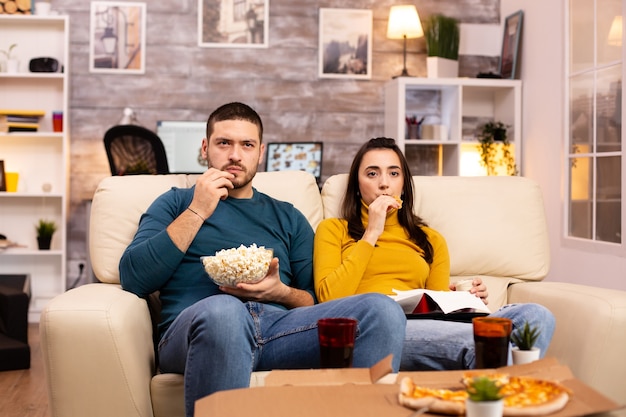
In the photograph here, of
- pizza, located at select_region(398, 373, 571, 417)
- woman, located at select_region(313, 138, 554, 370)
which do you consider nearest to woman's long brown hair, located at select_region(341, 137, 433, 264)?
woman, located at select_region(313, 138, 554, 370)

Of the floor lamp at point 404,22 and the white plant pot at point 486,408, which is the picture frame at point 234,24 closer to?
the floor lamp at point 404,22

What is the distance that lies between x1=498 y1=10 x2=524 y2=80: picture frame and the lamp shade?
24.7 inches

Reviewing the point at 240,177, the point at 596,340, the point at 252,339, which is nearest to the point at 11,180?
the point at 240,177

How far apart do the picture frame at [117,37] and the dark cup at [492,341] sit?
14.4ft

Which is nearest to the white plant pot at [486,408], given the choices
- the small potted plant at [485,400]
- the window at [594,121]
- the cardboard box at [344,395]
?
the small potted plant at [485,400]

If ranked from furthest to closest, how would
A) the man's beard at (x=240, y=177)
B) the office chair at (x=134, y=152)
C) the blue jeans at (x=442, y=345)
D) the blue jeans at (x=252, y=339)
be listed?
the office chair at (x=134, y=152), the man's beard at (x=240, y=177), the blue jeans at (x=442, y=345), the blue jeans at (x=252, y=339)

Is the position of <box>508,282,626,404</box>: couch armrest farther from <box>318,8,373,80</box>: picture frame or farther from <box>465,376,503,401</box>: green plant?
<box>318,8,373,80</box>: picture frame

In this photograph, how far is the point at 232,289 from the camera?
213 centimetres

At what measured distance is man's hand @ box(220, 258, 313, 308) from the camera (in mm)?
2107

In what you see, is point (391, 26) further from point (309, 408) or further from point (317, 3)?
point (309, 408)

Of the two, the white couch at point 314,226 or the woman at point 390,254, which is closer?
the white couch at point 314,226

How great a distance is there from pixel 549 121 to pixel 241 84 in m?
2.05

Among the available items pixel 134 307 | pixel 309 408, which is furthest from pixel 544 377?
pixel 134 307

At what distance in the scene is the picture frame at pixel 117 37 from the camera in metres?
5.40
